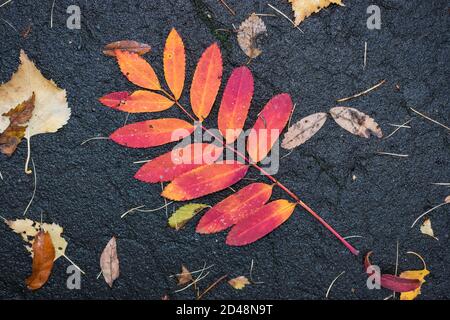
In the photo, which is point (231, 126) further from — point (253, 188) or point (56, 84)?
point (56, 84)

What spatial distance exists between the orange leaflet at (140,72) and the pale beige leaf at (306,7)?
0.59 metres

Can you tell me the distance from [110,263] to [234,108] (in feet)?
2.42

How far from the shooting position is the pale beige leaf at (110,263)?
2.02 metres

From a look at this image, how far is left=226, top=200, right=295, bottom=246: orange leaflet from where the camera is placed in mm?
1980

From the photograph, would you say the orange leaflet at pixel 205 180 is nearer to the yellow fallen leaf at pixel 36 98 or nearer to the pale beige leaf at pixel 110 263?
the pale beige leaf at pixel 110 263

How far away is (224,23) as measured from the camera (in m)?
2.09

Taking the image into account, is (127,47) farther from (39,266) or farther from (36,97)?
(39,266)

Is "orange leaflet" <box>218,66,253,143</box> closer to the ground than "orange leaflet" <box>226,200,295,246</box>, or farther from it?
farther from it

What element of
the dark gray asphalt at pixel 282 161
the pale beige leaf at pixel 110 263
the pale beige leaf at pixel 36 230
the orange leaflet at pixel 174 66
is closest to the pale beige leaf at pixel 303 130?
the dark gray asphalt at pixel 282 161

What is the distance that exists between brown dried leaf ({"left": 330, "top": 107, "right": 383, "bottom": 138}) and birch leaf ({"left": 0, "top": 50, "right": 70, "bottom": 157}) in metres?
1.03

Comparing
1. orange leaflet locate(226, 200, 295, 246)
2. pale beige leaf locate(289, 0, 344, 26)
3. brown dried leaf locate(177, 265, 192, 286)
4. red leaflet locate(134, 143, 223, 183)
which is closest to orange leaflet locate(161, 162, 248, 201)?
red leaflet locate(134, 143, 223, 183)

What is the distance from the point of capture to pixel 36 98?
6.61 ft

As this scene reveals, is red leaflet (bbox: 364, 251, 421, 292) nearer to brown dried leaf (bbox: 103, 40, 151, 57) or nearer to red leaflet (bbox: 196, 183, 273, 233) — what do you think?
red leaflet (bbox: 196, 183, 273, 233)
